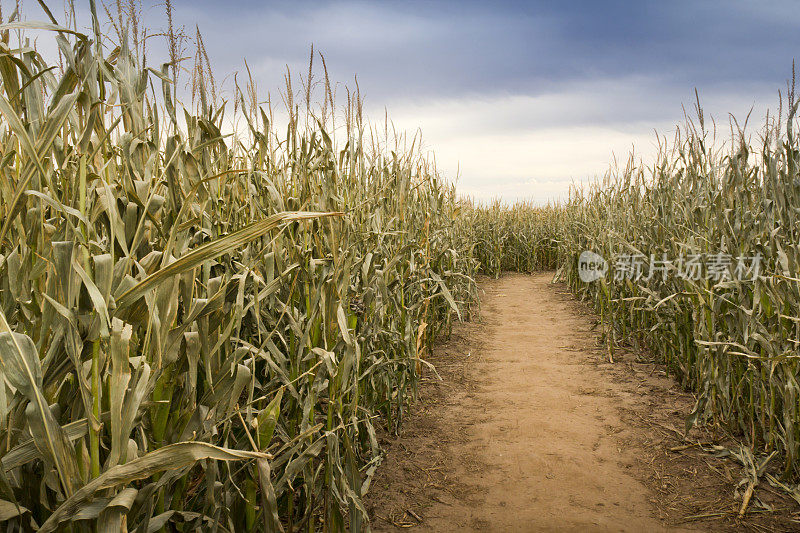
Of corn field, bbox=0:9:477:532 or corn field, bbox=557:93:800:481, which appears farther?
corn field, bbox=557:93:800:481

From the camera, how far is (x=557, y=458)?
2939mm

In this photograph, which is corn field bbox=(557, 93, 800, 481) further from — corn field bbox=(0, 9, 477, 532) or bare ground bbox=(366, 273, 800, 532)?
corn field bbox=(0, 9, 477, 532)

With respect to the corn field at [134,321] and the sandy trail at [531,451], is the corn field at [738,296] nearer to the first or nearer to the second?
the sandy trail at [531,451]

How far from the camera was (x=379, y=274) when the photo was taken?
250 cm

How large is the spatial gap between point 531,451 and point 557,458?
0.15 meters

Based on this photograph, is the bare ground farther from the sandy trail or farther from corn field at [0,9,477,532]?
corn field at [0,9,477,532]

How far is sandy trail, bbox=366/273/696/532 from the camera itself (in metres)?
2.43

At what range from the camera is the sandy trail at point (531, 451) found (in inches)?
95.5

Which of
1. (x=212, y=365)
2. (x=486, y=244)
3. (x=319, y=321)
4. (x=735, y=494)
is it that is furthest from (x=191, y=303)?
(x=486, y=244)

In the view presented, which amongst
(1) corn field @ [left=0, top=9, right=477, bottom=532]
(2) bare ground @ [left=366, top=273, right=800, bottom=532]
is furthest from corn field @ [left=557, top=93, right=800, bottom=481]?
(1) corn field @ [left=0, top=9, right=477, bottom=532]

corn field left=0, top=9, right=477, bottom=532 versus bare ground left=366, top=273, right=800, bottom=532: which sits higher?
corn field left=0, top=9, right=477, bottom=532

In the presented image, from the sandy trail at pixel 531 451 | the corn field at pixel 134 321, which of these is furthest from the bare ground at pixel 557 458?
the corn field at pixel 134 321

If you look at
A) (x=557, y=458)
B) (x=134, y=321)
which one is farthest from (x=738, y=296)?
(x=134, y=321)

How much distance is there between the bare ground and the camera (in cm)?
242
